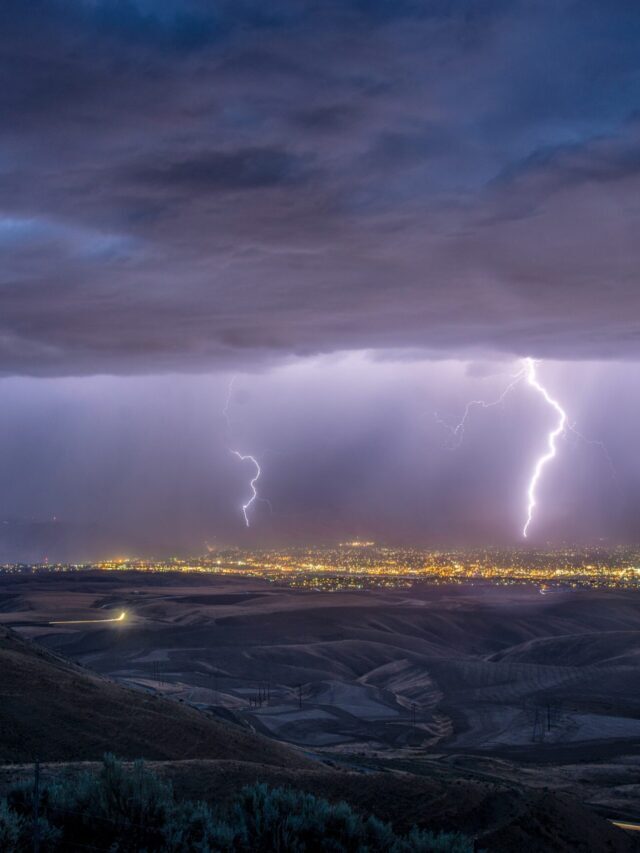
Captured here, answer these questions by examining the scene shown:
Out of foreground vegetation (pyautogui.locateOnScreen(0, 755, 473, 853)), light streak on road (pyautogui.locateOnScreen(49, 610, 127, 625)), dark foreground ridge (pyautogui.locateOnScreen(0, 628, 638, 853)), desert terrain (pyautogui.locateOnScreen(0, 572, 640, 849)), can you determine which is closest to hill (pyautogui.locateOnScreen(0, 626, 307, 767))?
dark foreground ridge (pyautogui.locateOnScreen(0, 628, 638, 853))

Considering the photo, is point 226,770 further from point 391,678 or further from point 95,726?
point 391,678

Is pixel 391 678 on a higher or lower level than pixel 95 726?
lower

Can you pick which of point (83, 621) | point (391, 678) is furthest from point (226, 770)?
point (83, 621)

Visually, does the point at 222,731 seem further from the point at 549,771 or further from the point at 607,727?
the point at 607,727

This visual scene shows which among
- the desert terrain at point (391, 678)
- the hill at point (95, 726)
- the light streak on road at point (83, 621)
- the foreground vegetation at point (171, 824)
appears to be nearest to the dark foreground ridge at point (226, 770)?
the hill at point (95, 726)

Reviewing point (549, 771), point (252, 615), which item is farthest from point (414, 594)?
point (549, 771)

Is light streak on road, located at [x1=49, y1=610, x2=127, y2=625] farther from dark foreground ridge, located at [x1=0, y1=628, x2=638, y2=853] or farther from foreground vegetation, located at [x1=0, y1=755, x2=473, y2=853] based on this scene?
foreground vegetation, located at [x1=0, y1=755, x2=473, y2=853]
